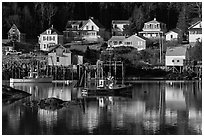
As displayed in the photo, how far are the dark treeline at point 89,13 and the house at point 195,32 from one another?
257cm

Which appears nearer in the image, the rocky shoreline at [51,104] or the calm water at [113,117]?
the calm water at [113,117]

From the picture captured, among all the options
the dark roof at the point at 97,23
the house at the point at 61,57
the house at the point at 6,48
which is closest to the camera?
the house at the point at 61,57

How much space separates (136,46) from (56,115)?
3207 centimetres

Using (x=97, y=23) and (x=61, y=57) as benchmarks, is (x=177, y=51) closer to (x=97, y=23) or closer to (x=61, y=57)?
(x=61, y=57)

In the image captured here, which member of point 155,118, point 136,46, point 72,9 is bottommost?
point 155,118

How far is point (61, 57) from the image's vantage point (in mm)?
51344

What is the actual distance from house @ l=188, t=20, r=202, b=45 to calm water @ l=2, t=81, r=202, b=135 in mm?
21596

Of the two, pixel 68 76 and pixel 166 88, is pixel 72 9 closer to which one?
pixel 68 76

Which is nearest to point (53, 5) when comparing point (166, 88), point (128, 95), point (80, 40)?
point (80, 40)

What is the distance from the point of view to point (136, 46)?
5403 centimetres

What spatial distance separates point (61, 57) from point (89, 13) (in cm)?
1621

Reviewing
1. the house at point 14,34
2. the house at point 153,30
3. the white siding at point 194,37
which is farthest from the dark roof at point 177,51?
the house at point 14,34

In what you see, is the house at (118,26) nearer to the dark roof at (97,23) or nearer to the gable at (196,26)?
the dark roof at (97,23)

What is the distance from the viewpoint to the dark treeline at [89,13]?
59.0 metres
